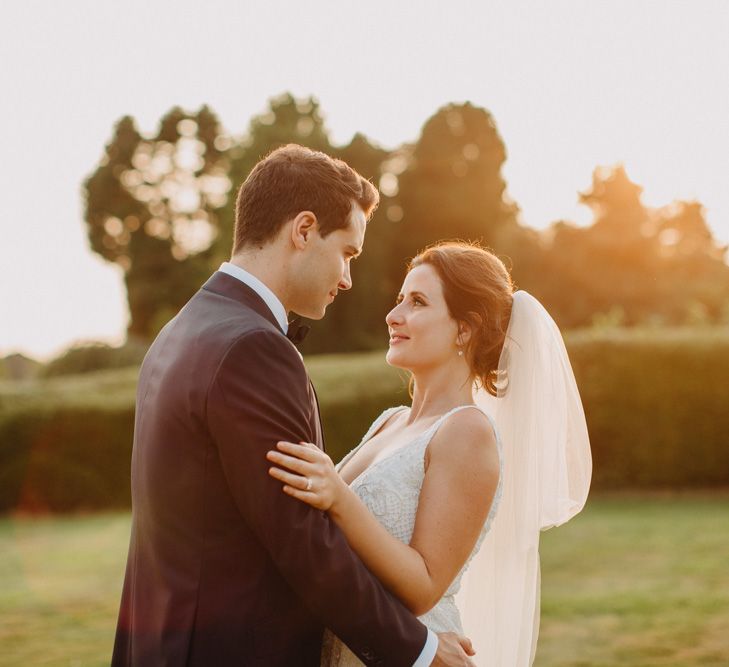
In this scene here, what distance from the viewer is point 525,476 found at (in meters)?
3.64

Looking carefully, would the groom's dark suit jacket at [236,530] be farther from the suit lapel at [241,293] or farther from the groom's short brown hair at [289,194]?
the groom's short brown hair at [289,194]

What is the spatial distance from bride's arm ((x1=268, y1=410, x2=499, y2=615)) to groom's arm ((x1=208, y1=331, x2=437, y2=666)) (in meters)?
0.05

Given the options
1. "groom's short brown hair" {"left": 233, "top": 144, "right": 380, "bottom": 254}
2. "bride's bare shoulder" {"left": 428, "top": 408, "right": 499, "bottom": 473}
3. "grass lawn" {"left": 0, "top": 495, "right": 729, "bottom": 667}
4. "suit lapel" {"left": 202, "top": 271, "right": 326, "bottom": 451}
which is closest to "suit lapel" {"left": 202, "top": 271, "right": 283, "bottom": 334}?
"suit lapel" {"left": 202, "top": 271, "right": 326, "bottom": 451}

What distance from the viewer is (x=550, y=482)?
3.62 meters

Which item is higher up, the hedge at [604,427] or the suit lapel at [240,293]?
the suit lapel at [240,293]

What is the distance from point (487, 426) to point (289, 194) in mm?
1074

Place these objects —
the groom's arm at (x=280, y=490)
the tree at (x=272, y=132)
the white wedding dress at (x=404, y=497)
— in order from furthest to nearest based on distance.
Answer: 1. the tree at (x=272, y=132)
2. the white wedding dress at (x=404, y=497)
3. the groom's arm at (x=280, y=490)

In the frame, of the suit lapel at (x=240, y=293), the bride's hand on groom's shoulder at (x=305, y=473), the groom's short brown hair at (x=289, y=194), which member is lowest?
the bride's hand on groom's shoulder at (x=305, y=473)

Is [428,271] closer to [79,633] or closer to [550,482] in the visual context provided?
[550,482]

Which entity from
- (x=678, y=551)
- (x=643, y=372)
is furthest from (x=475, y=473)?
(x=643, y=372)

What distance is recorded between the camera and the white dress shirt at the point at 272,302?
8.40 ft

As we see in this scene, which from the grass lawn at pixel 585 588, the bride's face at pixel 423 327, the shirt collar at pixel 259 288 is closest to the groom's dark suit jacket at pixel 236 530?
the shirt collar at pixel 259 288

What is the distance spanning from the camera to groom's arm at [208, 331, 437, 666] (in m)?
2.32

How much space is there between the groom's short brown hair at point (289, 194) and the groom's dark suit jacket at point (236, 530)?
12.8 inches
